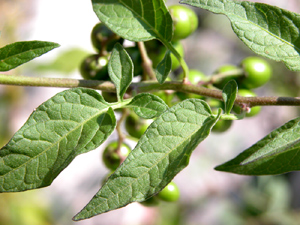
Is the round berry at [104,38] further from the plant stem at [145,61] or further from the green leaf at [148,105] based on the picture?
the green leaf at [148,105]

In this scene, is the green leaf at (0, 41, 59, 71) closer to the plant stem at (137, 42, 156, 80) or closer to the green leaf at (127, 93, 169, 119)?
the green leaf at (127, 93, 169, 119)

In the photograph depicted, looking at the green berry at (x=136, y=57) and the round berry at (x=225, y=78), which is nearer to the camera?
the green berry at (x=136, y=57)

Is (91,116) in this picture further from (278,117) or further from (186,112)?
(278,117)

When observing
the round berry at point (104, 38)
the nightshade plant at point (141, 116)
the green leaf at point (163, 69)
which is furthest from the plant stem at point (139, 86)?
→ the round berry at point (104, 38)

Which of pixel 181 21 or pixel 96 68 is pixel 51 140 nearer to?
pixel 96 68

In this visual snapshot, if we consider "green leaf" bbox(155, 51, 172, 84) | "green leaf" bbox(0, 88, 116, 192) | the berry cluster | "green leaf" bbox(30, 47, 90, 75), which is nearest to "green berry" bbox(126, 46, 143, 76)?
the berry cluster

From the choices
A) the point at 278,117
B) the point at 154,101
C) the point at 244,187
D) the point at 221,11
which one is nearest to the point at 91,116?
the point at 154,101

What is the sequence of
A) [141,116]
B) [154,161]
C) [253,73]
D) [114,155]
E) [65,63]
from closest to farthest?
[154,161]
[141,116]
[114,155]
[253,73]
[65,63]

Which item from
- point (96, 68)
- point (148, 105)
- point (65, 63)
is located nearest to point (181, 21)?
point (96, 68)
